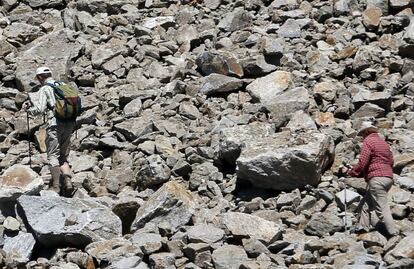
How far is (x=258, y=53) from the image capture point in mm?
16422

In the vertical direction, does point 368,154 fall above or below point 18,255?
above

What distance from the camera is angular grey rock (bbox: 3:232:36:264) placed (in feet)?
34.5

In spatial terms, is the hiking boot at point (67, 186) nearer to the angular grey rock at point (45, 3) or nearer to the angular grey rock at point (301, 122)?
the angular grey rock at point (301, 122)

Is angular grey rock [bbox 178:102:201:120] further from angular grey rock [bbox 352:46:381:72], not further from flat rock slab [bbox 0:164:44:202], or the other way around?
flat rock slab [bbox 0:164:44:202]

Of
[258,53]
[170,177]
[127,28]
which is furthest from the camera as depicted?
[127,28]

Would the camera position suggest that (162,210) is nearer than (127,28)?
Yes

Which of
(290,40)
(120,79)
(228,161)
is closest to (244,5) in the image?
(290,40)

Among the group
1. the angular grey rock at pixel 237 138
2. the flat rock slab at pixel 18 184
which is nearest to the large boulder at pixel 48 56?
the flat rock slab at pixel 18 184

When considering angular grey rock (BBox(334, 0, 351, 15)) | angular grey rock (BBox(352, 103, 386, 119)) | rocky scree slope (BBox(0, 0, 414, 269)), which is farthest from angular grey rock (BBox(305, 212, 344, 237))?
angular grey rock (BBox(334, 0, 351, 15))

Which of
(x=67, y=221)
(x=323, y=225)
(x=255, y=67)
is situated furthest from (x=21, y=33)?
(x=323, y=225)

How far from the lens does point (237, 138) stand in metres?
12.6

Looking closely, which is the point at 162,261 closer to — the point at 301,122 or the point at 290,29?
the point at 301,122

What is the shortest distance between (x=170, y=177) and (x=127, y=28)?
7147mm

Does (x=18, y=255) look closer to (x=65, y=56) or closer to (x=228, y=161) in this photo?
(x=228, y=161)
